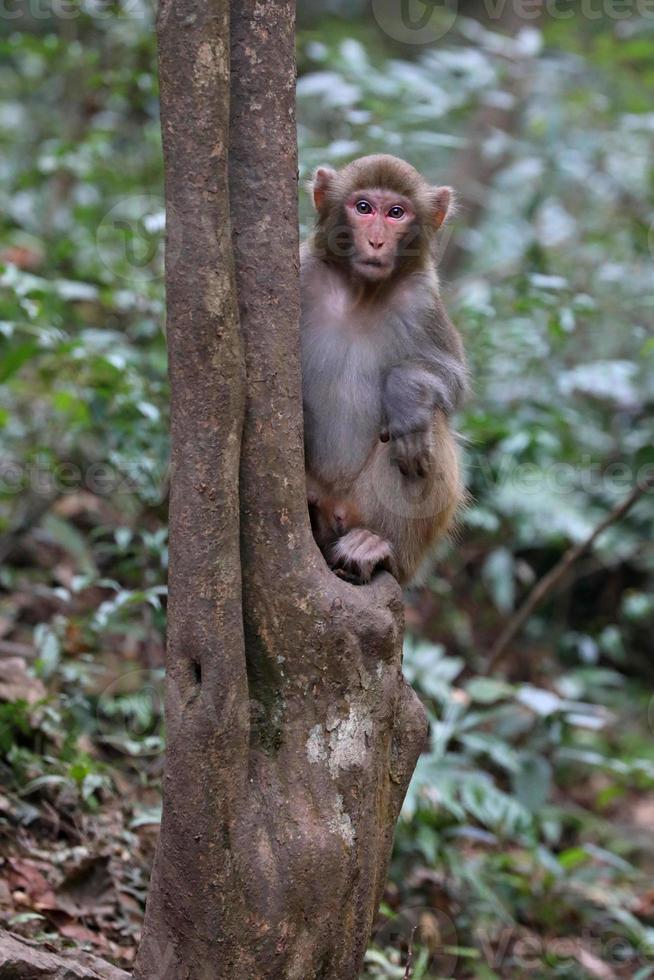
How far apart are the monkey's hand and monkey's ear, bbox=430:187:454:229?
93 centimetres

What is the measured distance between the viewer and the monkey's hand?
152 inches

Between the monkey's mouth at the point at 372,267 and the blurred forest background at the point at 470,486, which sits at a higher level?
the monkey's mouth at the point at 372,267

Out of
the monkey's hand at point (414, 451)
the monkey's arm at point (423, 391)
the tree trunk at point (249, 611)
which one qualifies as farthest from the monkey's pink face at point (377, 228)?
the tree trunk at point (249, 611)

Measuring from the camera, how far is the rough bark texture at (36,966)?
3.06 meters

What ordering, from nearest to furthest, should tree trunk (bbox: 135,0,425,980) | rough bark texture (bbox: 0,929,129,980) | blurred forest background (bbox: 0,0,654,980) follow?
tree trunk (bbox: 135,0,425,980) → rough bark texture (bbox: 0,929,129,980) → blurred forest background (bbox: 0,0,654,980)

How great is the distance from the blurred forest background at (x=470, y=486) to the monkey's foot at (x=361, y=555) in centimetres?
105

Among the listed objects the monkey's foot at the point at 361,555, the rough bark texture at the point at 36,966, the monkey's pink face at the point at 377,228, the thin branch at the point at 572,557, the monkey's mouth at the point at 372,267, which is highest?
the monkey's pink face at the point at 377,228

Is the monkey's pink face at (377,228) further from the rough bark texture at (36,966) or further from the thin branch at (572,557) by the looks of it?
the rough bark texture at (36,966)

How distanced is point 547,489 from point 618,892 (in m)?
2.46

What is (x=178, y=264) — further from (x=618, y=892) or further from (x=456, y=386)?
(x=618, y=892)

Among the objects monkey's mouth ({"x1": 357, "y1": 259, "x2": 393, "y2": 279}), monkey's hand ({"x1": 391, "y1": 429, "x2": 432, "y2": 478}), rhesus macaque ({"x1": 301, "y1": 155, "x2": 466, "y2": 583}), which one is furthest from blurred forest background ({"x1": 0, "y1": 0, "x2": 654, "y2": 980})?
monkey's mouth ({"x1": 357, "y1": 259, "x2": 393, "y2": 279})

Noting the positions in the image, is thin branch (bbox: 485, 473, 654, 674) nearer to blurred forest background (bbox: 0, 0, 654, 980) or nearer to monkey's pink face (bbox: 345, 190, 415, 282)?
blurred forest background (bbox: 0, 0, 654, 980)

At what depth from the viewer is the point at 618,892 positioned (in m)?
6.25

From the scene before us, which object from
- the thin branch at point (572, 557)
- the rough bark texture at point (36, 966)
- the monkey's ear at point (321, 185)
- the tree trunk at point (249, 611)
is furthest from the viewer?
the thin branch at point (572, 557)
